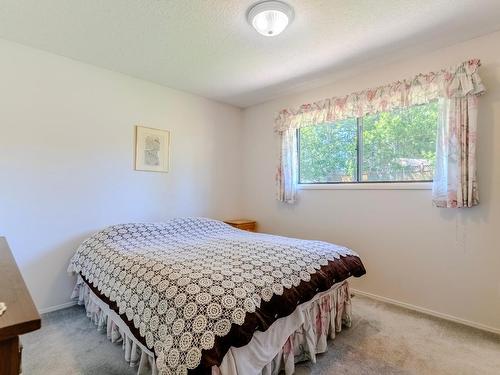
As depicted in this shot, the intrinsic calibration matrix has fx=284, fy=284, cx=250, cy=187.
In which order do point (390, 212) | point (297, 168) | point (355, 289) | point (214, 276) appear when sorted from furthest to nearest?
point (297, 168), point (355, 289), point (390, 212), point (214, 276)

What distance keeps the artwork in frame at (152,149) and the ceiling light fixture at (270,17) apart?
1.75 meters

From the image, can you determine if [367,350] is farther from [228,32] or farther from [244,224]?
[228,32]

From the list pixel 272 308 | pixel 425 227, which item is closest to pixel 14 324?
pixel 272 308

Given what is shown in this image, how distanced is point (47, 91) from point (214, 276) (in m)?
2.40

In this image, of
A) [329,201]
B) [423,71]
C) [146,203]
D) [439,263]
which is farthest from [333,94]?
[146,203]

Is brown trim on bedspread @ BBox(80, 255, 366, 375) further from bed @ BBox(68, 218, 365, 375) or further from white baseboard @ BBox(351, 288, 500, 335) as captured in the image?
white baseboard @ BBox(351, 288, 500, 335)

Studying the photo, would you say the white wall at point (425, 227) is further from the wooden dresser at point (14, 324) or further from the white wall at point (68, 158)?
the wooden dresser at point (14, 324)

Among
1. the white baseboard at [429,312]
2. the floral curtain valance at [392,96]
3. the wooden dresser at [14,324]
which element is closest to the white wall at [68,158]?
the floral curtain valance at [392,96]

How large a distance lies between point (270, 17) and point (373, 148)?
5.73ft

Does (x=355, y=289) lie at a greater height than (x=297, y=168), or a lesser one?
lesser

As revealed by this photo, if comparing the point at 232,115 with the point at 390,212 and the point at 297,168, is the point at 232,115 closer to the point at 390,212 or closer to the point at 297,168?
the point at 297,168

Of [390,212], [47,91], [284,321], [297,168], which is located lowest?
[284,321]

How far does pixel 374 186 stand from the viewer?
2939 mm

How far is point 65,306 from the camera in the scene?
2.69 metres
